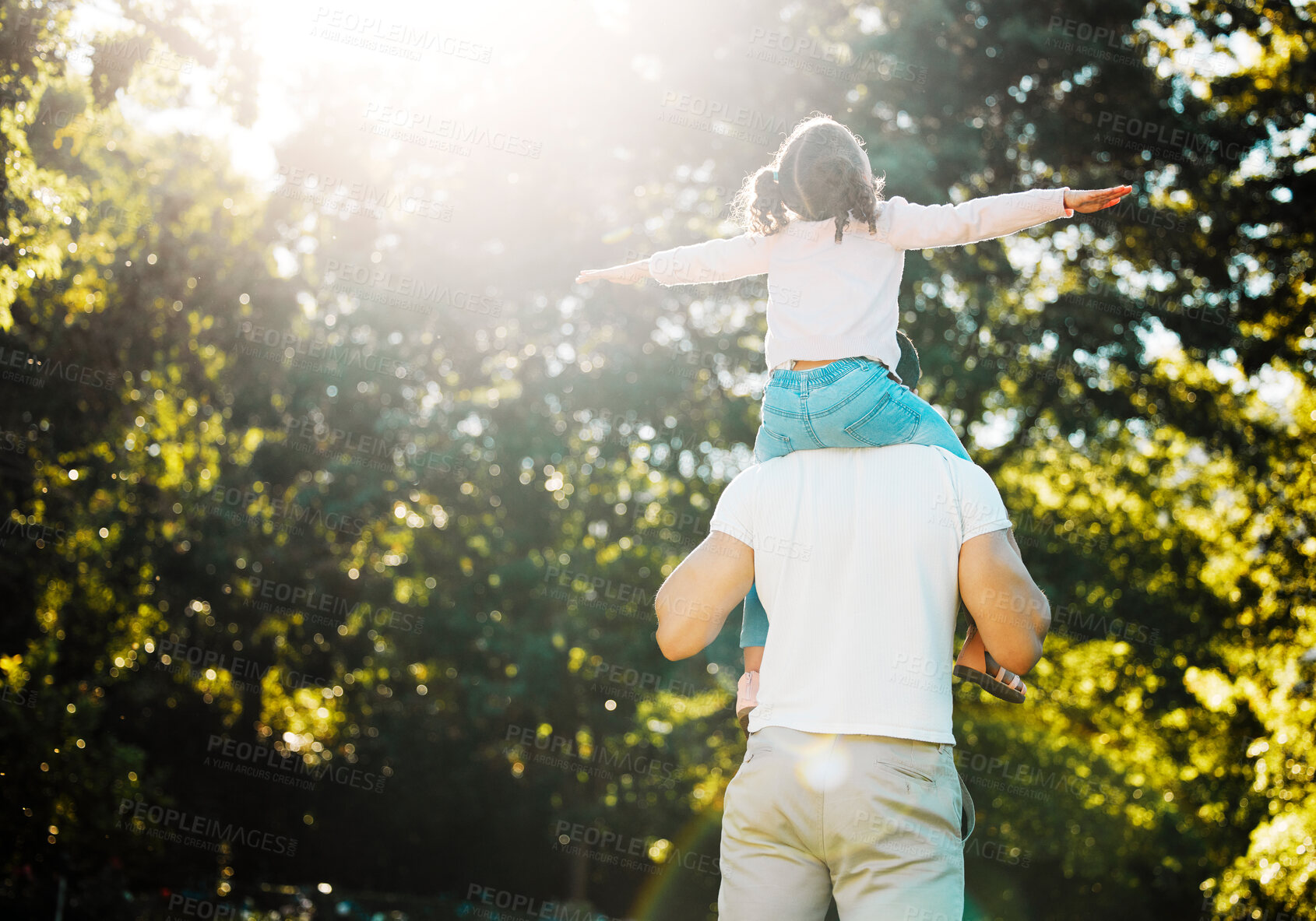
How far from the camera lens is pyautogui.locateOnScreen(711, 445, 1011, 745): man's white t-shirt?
1.95 metres

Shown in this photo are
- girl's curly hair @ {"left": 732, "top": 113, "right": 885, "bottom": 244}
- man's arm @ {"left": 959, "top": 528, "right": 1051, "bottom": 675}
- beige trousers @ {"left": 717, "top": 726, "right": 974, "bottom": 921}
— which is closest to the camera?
beige trousers @ {"left": 717, "top": 726, "right": 974, "bottom": 921}

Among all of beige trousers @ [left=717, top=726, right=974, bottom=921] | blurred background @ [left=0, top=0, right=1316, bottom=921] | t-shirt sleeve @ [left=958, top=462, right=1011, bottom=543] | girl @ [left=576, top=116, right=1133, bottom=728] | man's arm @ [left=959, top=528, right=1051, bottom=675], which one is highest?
blurred background @ [left=0, top=0, right=1316, bottom=921]

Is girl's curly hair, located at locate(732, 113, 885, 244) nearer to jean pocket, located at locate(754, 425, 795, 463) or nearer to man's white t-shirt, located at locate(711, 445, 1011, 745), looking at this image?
jean pocket, located at locate(754, 425, 795, 463)

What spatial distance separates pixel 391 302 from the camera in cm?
1515

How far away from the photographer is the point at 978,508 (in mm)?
2023

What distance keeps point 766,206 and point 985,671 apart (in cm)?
114

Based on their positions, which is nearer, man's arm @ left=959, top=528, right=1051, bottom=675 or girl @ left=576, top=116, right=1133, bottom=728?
man's arm @ left=959, top=528, right=1051, bottom=675

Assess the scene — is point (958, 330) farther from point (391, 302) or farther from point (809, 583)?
point (809, 583)

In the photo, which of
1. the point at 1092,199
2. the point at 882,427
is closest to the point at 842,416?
the point at 882,427

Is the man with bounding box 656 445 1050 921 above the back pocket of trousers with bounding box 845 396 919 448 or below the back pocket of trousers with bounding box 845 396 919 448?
below

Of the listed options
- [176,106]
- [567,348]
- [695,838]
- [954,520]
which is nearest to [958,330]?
[567,348]

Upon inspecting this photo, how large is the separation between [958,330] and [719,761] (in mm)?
7331

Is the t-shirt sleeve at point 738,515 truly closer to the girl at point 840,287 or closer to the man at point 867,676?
the man at point 867,676

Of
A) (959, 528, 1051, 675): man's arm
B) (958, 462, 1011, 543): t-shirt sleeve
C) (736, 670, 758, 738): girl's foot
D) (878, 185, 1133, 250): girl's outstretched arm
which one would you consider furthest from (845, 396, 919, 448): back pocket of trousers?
(736, 670, 758, 738): girl's foot
